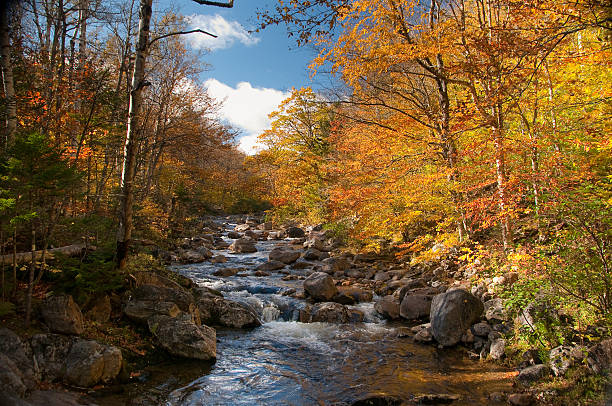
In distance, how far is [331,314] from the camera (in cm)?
899

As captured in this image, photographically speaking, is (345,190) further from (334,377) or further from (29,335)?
(29,335)

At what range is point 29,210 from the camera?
4.74 metres

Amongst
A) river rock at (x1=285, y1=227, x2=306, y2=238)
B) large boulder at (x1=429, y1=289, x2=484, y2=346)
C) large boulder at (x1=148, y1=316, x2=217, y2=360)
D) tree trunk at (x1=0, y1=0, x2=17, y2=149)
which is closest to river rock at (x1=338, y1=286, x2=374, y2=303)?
large boulder at (x1=429, y1=289, x2=484, y2=346)

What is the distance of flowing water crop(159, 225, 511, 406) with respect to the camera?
5.15 m

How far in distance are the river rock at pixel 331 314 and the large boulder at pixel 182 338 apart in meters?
3.26

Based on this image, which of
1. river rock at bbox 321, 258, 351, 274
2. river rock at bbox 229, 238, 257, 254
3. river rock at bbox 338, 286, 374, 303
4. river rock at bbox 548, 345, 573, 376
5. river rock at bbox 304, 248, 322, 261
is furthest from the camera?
river rock at bbox 229, 238, 257, 254

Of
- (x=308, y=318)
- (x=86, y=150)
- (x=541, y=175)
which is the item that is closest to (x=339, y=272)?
(x=308, y=318)

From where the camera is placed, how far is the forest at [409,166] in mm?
4977

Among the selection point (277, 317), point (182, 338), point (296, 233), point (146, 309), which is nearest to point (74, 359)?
point (182, 338)

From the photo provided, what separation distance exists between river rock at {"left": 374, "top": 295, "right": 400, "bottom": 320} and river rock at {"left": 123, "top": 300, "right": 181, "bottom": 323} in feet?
17.3

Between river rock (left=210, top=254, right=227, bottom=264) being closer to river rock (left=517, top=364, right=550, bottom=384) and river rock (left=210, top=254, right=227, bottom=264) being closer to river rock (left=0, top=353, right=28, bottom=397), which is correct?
river rock (left=0, top=353, right=28, bottom=397)

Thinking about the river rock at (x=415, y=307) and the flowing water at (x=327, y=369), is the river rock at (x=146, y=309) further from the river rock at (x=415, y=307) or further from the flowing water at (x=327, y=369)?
the river rock at (x=415, y=307)

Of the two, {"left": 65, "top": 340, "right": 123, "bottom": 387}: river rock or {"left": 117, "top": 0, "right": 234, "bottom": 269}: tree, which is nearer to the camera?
{"left": 65, "top": 340, "right": 123, "bottom": 387}: river rock

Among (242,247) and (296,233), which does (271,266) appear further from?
(296,233)
